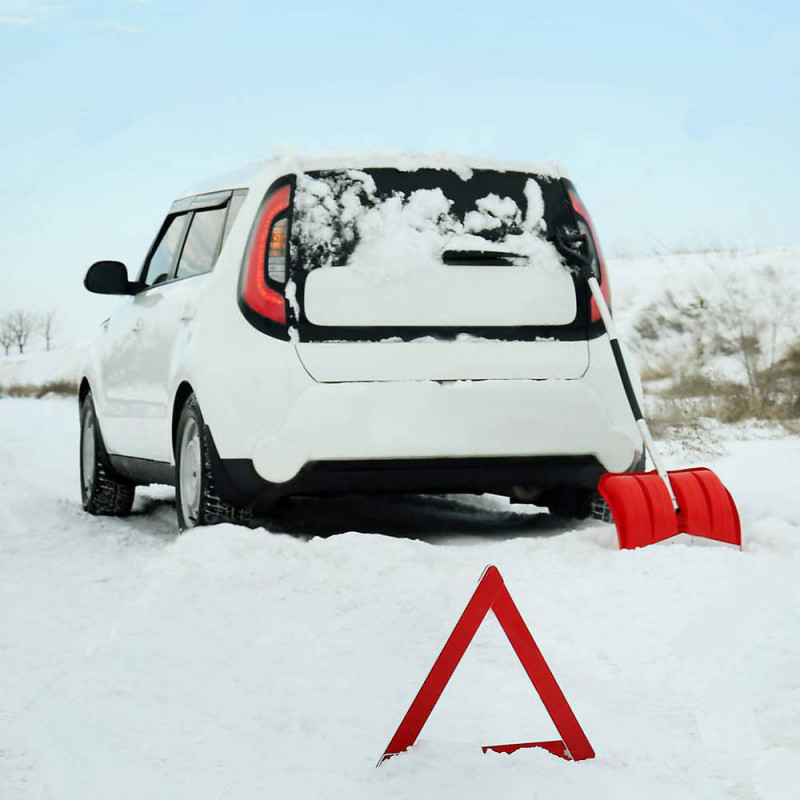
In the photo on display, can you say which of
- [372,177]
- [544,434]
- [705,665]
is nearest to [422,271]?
[372,177]

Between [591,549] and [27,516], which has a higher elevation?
[591,549]

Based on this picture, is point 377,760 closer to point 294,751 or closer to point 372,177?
point 294,751

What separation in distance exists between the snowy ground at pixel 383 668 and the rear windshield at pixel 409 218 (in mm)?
1314

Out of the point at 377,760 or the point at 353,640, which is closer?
the point at 377,760

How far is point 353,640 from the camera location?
418 cm

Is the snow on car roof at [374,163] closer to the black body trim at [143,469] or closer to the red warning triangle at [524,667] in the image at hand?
the black body trim at [143,469]

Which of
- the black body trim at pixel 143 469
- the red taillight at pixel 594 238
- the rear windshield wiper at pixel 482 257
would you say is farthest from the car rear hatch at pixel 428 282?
the black body trim at pixel 143 469

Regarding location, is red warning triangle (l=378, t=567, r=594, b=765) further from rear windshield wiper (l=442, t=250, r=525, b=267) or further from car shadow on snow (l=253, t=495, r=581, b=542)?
car shadow on snow (l=253, t=495, r=581, b=542)

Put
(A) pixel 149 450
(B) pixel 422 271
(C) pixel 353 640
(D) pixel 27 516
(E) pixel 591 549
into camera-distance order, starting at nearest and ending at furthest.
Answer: (C) pixel 353 640, (E) pixel 591 549, (B) pixel 422 271, (A) pixel 149 450, (D) pixel 27 516

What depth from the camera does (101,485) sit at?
26.6 ft

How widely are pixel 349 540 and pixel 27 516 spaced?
3.52m

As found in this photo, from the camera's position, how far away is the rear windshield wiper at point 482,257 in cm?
560

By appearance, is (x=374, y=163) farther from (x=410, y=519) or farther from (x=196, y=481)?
(x=410, y=519)

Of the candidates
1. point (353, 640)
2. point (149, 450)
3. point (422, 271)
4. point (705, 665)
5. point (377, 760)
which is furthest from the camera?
point (149, 450)
